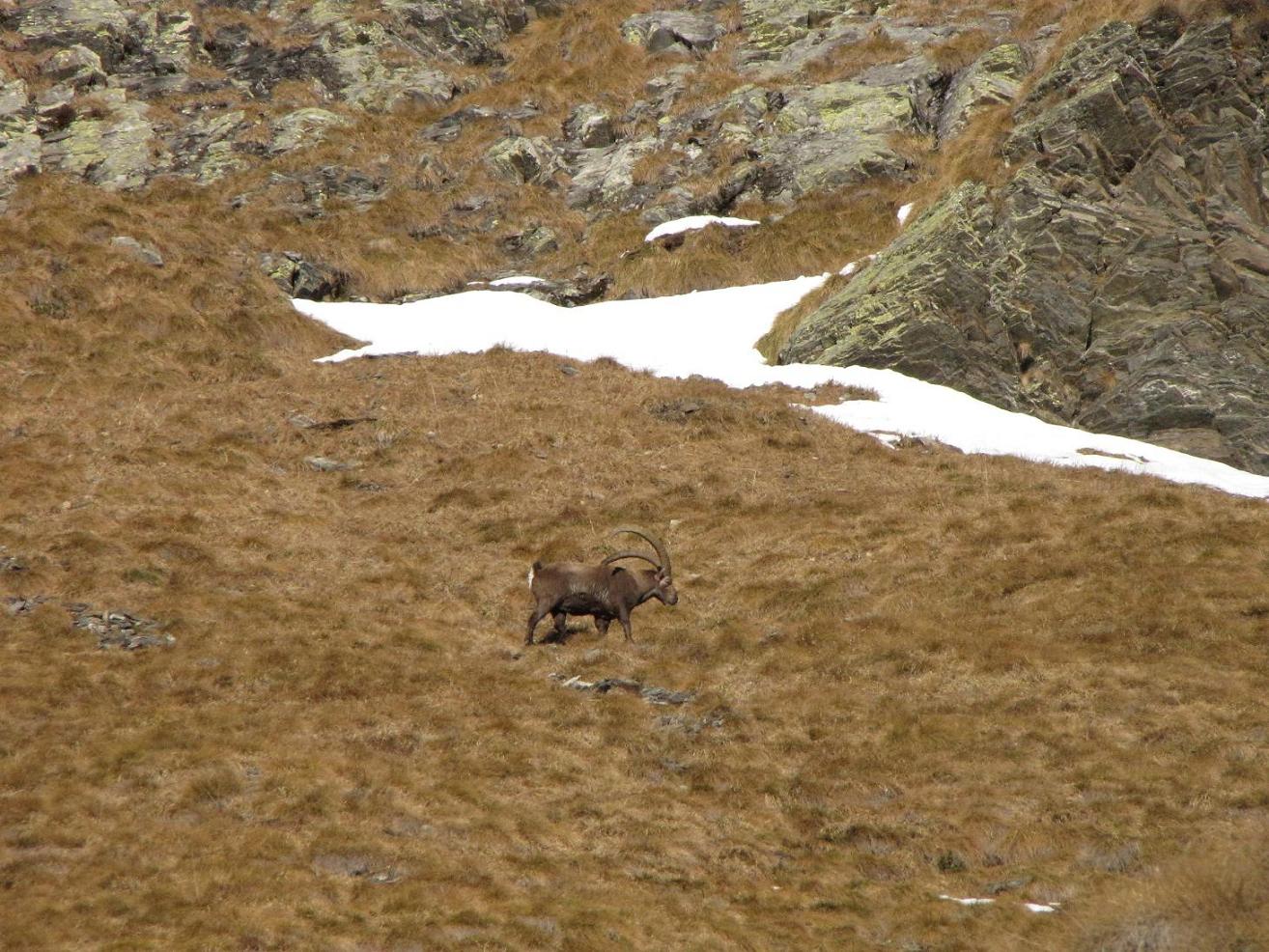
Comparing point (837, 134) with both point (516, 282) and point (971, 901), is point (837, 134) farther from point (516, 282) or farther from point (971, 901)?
point (971, 901)

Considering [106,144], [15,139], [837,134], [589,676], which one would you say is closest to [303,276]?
[15,139]

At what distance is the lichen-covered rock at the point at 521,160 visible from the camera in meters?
51.1

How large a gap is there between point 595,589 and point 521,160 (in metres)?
35.6

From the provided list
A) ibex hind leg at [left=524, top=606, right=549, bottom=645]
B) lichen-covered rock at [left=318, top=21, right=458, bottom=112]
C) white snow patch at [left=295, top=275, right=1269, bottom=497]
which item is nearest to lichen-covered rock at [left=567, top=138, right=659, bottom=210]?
white snow patch at [left=295, top=275, right=1269, bottom=497]

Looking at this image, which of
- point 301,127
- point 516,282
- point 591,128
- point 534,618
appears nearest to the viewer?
point 534,618

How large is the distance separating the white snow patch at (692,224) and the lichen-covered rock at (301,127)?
17459 mm

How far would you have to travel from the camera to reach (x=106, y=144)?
167 ft

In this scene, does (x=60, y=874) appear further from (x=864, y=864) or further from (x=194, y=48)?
(x=194, y=48)

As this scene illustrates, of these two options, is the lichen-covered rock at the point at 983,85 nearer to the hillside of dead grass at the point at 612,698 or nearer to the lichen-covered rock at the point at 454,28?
the hillside of dead grass at the point at 612,698

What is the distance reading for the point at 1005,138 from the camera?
36312 millimetres

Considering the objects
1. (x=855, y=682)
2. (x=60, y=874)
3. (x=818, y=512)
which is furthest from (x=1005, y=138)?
(x=60, y=874)

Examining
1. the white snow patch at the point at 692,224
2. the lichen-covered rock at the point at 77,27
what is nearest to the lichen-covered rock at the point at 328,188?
the white snow patch at the point at 692,224

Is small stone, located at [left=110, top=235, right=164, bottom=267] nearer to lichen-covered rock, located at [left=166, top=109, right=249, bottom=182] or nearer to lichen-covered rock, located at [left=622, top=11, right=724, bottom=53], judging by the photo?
lichen-covered rock, located at [left=166, top=109, right=249, bottom=182]

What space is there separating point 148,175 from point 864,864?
151ft
